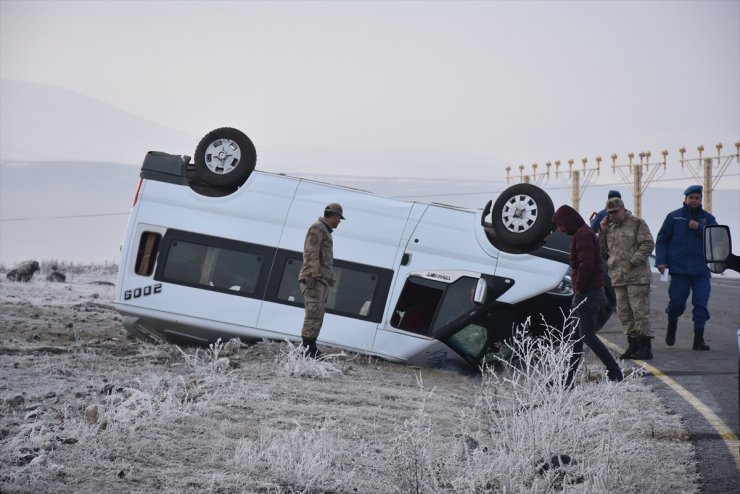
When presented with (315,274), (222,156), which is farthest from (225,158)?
(315,274)

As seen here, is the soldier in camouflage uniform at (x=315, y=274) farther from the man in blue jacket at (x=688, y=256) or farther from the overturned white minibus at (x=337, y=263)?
the man in blue jacket at (x=688, y=256)

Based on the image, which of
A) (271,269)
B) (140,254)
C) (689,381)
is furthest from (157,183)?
(689,381)

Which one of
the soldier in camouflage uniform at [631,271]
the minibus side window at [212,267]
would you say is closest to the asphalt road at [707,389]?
the soldier in camouflage uniform at [631,271]

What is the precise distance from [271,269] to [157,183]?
1777mm

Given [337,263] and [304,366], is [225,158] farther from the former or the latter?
[304,366]

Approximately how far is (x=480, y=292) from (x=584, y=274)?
1.39 m

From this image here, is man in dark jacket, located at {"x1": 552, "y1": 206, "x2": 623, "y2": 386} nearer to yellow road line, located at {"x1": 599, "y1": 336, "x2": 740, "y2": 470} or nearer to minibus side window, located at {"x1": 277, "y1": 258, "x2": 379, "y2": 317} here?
yellow road line, located at {"x1": 599, "y1": 336, "x2": 740, "y2": 470}

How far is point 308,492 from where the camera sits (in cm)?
553

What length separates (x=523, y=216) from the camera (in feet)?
35.8

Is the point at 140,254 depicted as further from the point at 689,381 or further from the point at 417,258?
the point at 689,381

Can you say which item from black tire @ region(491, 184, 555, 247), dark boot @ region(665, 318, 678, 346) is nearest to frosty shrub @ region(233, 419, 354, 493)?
black tire @ region(491, 184, 555, 247)

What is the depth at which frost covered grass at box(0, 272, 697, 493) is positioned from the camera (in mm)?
5703

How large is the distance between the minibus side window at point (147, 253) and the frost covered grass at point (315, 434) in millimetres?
1894

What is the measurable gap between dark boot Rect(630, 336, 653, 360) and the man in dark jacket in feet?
6.31
